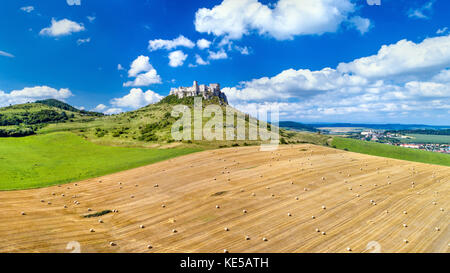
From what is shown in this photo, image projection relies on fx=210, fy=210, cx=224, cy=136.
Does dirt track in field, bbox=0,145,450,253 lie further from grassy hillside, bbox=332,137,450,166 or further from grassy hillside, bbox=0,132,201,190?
grassy hillside, bbox=332,137,450,166

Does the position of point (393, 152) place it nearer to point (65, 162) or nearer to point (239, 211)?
point (239, 211)

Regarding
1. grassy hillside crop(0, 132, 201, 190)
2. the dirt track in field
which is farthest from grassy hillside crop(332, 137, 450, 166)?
grassy hillside crop(0, 132, 201, 190)

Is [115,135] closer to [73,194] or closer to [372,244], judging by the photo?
[73,194]

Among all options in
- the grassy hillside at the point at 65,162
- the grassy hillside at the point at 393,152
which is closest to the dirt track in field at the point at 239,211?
the grassy hillside at the point at 65,162

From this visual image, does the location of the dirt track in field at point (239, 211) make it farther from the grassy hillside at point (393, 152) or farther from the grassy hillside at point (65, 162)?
the grassy hillside at point (393, 152)

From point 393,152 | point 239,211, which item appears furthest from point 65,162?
point 393,152
